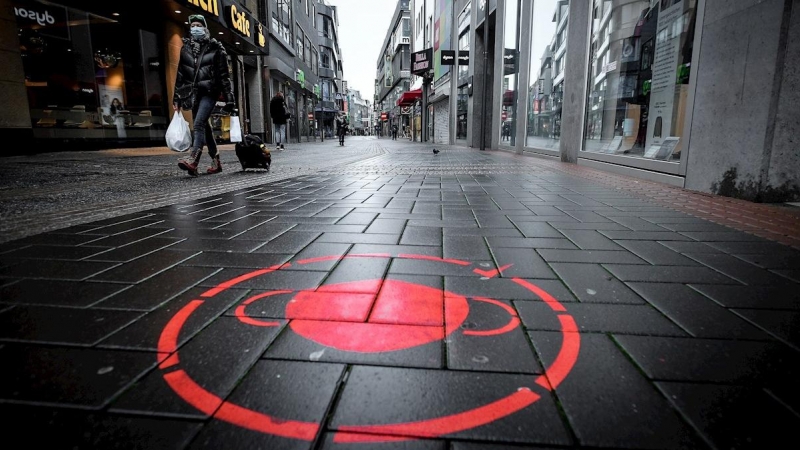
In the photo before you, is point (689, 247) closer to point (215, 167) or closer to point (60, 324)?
point (60, 324)

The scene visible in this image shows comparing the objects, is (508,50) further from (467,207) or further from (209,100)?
(467,207)

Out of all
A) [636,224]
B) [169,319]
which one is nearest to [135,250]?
[169,319]

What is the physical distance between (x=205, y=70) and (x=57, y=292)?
5.32 meters

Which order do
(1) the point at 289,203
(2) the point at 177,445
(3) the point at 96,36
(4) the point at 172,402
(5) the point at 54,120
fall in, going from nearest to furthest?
(2) the point at 177,445 < (4) the point at 172,402 < (1) the point at 289,203 < (5) the point at 54,120 < (3) the point at 96,36

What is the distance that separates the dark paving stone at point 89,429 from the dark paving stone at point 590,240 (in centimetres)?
252

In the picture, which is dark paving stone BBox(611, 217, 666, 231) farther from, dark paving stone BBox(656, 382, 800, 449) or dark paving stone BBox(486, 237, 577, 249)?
dark paving stone BBox(656, 382, 800, 449)

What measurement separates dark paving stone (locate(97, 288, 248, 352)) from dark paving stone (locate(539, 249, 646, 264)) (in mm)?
1784

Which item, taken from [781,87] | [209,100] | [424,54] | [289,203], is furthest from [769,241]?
[424,54]

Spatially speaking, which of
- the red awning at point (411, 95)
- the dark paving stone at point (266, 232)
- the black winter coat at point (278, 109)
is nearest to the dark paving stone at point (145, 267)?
the dark paving stone at point (266, 232)

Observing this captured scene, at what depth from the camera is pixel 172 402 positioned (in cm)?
121

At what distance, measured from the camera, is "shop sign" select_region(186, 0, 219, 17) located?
1249 cm

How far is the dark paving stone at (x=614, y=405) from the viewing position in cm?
108

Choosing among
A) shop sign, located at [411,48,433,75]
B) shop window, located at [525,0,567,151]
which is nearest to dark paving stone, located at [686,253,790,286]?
shop window, located at [525,0,567,151]

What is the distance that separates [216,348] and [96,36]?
1570 centimetres
